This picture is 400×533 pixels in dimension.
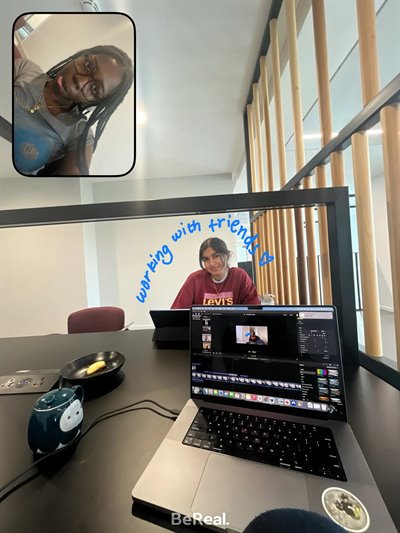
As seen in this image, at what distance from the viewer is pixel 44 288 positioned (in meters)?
3.63

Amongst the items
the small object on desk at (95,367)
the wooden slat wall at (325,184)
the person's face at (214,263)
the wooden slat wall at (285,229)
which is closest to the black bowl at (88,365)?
the small object on desk at (95,367)

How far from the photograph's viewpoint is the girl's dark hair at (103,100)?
59cm

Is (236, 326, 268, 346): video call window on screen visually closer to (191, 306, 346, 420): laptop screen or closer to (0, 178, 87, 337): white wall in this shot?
(191, 306, 346, 420): laptop screen

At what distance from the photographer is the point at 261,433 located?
49cm

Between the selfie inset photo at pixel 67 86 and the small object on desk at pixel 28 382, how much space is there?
0.64 meters

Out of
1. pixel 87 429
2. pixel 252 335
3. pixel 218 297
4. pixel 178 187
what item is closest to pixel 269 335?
pixel 252 335

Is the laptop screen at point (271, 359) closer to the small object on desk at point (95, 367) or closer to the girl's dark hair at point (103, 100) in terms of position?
the small object on desk at point (95, 367)

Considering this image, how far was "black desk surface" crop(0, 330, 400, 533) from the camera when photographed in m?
0.37

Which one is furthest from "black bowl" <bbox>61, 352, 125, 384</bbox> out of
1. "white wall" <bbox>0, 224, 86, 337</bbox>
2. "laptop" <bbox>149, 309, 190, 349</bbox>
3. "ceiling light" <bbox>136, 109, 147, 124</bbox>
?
"white wall" <bbox>0, 224, 86, 337</bbox>

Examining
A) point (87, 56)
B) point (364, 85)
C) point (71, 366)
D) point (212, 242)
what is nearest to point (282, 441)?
point (71, 366)

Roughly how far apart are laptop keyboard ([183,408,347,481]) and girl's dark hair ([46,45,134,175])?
2.34 feet

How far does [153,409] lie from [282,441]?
1.08ft

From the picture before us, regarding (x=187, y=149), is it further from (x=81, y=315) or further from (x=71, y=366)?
(x=71, y=366)

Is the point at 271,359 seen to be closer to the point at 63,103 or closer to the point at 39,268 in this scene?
the point at 63,103
